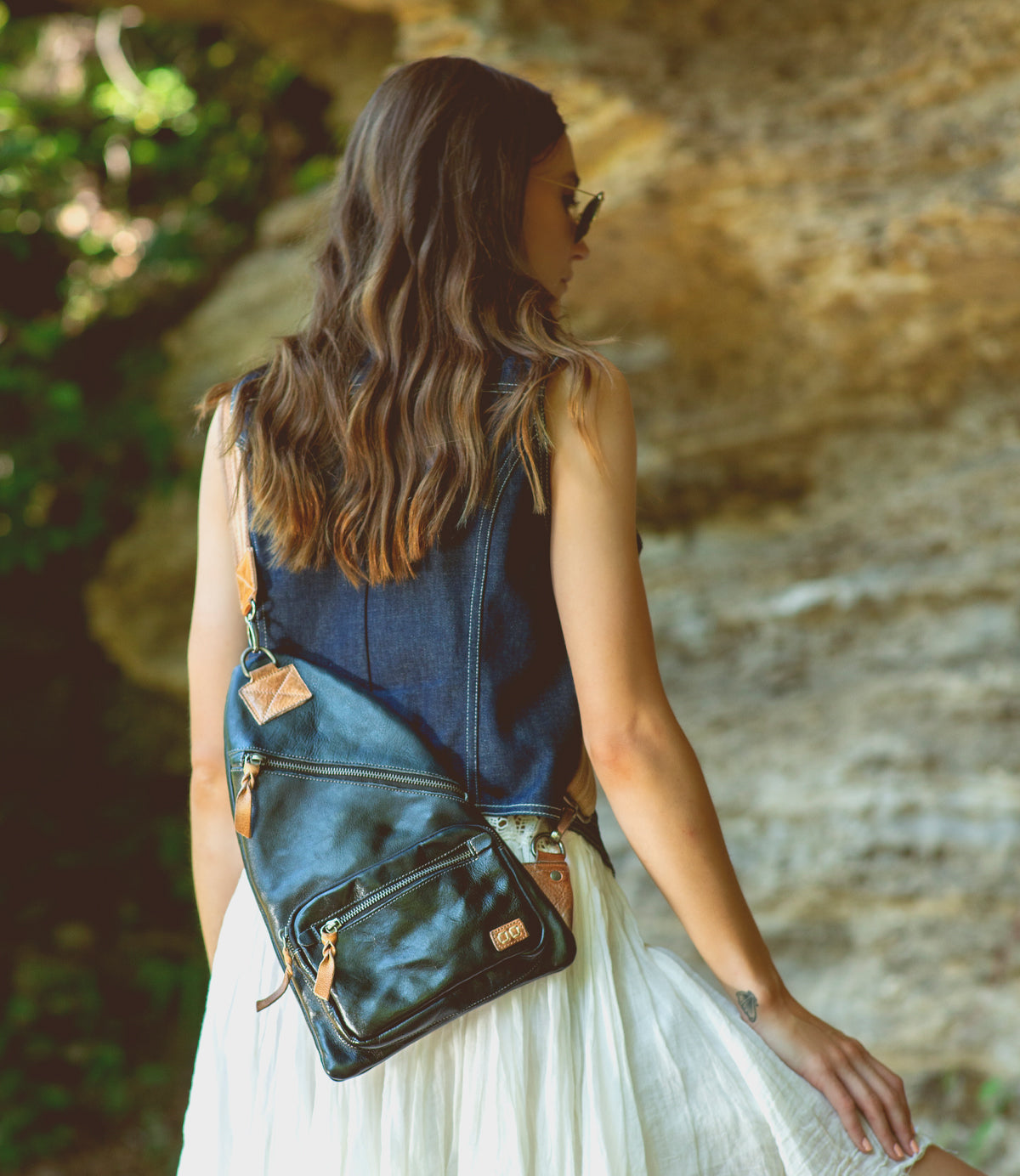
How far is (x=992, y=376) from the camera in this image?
3002 mm

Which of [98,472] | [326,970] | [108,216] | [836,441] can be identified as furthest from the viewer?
[108,216]

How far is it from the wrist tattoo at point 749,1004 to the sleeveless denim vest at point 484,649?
0.79 feet

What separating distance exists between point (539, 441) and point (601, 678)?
0.82 feet

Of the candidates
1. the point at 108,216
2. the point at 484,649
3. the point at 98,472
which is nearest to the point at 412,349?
the point at 484,649

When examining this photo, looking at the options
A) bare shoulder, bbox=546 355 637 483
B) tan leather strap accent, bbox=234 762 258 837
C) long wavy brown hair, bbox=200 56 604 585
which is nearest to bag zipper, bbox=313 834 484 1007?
tan leather strap accent, bbox=234 762 258 837

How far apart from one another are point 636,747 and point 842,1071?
15.1 inches

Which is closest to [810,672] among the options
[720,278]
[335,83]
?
[720,278]

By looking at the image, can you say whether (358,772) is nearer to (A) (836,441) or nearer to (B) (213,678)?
(B) (213,678)

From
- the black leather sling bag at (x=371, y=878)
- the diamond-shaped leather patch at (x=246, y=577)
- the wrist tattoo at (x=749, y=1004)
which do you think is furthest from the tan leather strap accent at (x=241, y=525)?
the wrist tattoo at (x=749, y=1004)

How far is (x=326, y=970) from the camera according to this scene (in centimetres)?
98

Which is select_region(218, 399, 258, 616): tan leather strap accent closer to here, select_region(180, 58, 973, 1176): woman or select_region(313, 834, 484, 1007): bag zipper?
select_region(180, 58, 973, 1176): woman

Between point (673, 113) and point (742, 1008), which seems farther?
point (673, 113)

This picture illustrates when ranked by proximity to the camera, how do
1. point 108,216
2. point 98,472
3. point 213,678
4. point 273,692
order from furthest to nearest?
point 108,216 → point 98,472 → point 213,678 → point 273,692

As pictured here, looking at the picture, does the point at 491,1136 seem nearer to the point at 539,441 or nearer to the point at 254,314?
the point at 539,441
